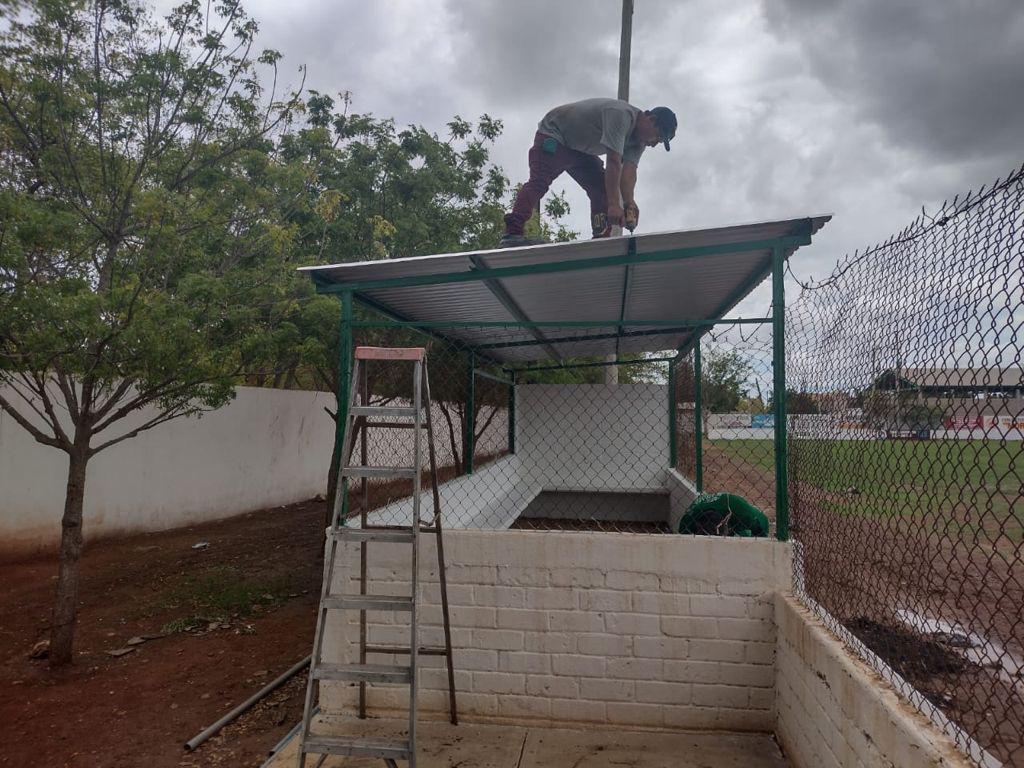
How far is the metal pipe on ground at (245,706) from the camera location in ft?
12.4

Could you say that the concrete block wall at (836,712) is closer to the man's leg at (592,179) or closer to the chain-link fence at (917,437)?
the chain-link fence at (917,437)

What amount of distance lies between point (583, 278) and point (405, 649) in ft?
8.54

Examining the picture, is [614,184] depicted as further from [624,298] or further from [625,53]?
[625,53]

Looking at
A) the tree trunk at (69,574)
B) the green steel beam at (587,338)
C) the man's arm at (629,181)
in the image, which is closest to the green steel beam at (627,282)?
the green steel beam at (587,338)

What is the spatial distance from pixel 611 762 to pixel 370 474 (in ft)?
6.20

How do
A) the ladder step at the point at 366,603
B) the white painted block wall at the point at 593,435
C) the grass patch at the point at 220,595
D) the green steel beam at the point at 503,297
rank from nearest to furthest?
the ladder step at the point at 366,603, the green steel beam at the point at 503,297, the grass patch at the point at 220,595, the white painted block wall at the point at 593,435

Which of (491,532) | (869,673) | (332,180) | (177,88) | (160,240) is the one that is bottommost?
(869,673)

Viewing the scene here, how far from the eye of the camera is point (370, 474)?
342 centimetres

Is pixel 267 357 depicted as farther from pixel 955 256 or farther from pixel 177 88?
pixel 955 256

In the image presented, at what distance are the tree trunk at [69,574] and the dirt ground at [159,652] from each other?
6.7 inches

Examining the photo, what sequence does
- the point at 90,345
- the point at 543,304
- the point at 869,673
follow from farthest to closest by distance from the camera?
the point at 543,304
the point at 90,345
the point at 869,673

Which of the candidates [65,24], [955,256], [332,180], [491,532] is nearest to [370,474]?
[491,532]

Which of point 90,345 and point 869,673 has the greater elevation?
point 90,345

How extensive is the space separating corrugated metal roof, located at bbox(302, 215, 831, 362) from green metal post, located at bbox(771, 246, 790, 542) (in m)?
0.19
